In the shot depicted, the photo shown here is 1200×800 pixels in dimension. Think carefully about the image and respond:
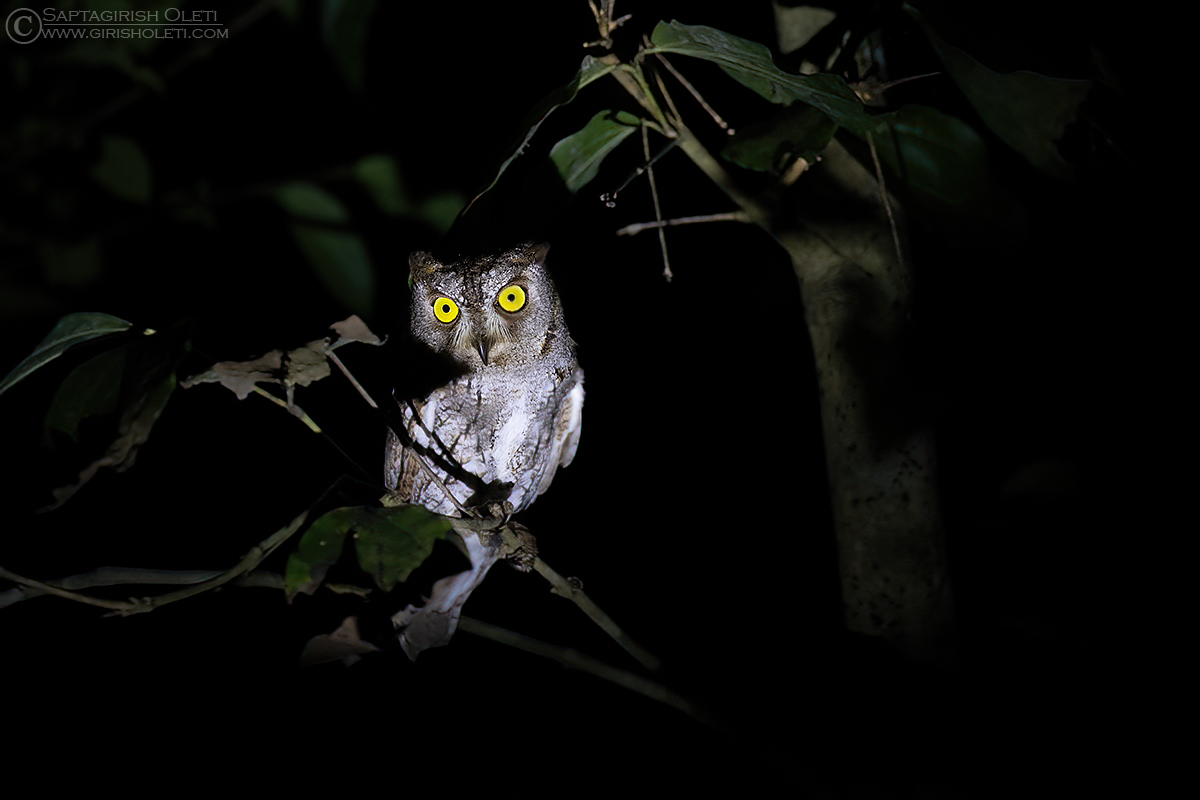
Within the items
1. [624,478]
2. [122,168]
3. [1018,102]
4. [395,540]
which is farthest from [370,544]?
[624,478]

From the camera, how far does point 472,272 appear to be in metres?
1.63

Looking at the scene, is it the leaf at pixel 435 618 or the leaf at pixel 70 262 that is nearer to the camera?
the leaf at pixel 435 618

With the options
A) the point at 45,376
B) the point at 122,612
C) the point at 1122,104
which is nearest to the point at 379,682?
the point at 45,376

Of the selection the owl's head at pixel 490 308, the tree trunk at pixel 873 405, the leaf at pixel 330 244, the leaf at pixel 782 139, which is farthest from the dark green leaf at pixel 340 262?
the owl's head at pixel 490 308

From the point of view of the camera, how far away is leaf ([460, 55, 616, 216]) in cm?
65

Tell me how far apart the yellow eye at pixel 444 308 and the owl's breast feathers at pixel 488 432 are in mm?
171

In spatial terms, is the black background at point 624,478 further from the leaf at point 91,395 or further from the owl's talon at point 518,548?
the owl's talon at point 518,548

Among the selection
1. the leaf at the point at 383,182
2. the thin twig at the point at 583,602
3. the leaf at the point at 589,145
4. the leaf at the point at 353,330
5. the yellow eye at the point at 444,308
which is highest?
the leaf at the point at 589,145

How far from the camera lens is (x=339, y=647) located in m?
0.79

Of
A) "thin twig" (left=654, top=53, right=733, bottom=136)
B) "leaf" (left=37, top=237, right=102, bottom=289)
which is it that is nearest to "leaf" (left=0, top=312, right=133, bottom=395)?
"leaf" (left=37, top=237, right=102, bottom=289)

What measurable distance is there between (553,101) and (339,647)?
0.68 metres

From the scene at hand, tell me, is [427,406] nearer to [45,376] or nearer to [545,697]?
[45,376]

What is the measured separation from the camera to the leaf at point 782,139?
2.16 ft

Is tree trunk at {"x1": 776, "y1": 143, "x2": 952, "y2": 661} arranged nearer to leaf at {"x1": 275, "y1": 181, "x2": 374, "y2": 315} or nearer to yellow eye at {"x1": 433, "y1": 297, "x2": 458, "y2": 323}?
leaf at {"x1": 275, "y1": 181, "x2": 374, "y2": 315}
